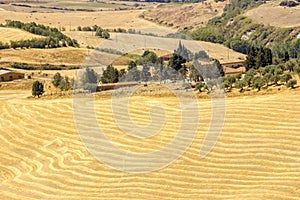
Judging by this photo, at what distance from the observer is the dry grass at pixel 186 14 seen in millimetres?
145250

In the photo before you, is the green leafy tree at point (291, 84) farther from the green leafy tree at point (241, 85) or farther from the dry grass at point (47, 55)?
the dry grass at point (47, 55)

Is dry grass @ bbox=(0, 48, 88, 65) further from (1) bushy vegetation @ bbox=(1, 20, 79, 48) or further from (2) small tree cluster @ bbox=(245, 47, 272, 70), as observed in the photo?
(2) small tree cluster @ bbox=(245, 47, 272, 70)

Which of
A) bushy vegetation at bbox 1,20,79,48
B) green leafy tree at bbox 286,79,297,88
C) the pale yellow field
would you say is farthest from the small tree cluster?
the pale yellow field

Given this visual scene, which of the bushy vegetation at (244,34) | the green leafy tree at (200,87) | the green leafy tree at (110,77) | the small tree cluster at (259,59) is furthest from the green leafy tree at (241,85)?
the bushy vegetation at (244,34)

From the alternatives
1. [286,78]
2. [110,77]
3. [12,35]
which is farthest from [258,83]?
[12,35]

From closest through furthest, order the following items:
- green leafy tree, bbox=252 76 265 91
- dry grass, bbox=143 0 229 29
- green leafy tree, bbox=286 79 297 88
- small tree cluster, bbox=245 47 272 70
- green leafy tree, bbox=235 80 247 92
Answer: green leafy tree, bbox=286 79 297 88 → green leafy tree, bbox=252 76 265 91 → green leafy tree, bbox=235 80 247 92 → small tree cluster, bbox=245 47 272 70 → dry grass, bbox=143 0 229 29

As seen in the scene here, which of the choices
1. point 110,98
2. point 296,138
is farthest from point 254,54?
point 296,138

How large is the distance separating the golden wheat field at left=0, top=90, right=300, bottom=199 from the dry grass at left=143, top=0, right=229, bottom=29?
4507 inches

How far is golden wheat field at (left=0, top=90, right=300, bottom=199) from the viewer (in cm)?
1869

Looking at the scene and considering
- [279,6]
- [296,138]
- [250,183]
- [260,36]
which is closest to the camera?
[250,183]

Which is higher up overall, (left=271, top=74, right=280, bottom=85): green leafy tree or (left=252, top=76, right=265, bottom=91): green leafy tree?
(left=271, top=74, right=280, bottom=85): green leafy tree

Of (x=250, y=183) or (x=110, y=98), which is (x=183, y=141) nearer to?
(x=250, y=183)

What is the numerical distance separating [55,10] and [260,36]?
80.0 meters

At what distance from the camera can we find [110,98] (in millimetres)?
34750
